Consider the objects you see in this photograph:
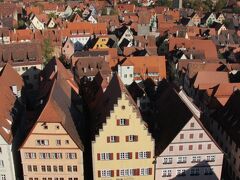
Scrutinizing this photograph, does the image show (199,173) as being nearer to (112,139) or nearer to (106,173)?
(106,173)

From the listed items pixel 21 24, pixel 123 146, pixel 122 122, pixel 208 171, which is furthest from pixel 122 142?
pixel 21 24

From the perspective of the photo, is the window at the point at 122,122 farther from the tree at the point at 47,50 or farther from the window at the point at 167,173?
the tree at the point at 47,50

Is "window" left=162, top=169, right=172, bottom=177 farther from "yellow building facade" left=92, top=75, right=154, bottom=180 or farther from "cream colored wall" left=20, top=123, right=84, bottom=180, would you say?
"cream colored wall" left=20, top=123, right=84, bottom=180

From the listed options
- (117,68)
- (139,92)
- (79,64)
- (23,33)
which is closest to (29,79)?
(79,64)

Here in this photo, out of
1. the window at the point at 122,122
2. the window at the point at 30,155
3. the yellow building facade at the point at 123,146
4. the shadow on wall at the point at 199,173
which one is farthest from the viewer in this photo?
the shadow on wall at the point at 199,173

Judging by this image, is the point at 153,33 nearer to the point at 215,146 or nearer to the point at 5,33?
the point at 5,33

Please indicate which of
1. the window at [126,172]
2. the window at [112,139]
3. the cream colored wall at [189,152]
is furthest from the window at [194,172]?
the window at [112,139]

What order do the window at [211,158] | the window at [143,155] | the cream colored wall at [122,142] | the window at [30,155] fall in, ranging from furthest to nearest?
the window at [211,158]
the window at [143,155]
the window at [30,155]
the cream colored wall at [122,142]

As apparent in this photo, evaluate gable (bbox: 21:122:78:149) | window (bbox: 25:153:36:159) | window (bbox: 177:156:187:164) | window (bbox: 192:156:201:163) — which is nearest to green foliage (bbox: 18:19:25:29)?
window (bbox: 25:153:36:159)
